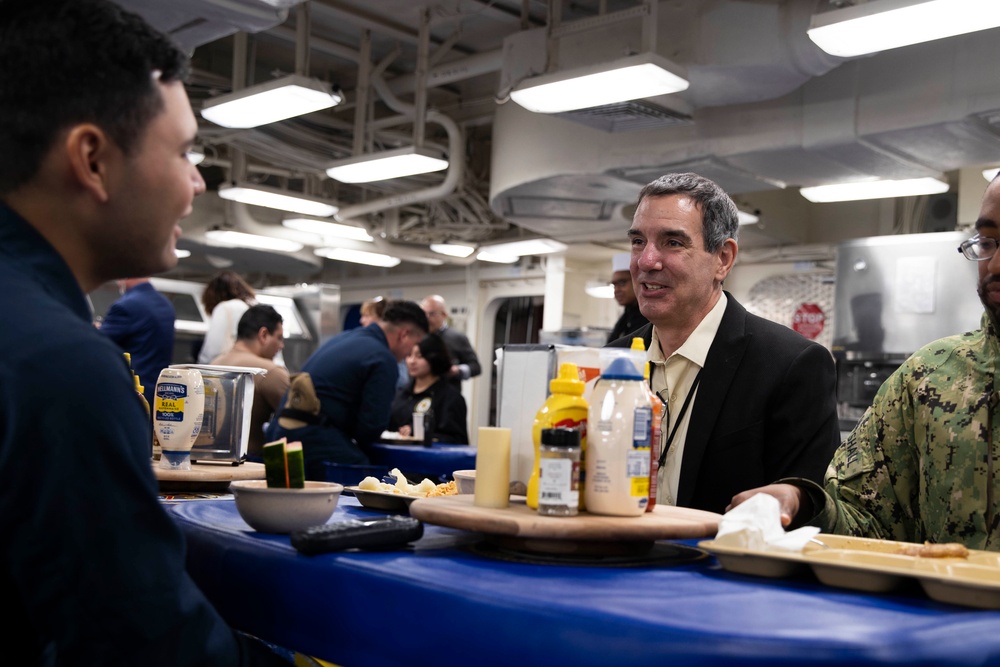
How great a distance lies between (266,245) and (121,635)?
11428 millimetres

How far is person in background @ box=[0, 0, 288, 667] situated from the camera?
1.02m

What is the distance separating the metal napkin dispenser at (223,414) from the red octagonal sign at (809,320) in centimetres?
Result: 841

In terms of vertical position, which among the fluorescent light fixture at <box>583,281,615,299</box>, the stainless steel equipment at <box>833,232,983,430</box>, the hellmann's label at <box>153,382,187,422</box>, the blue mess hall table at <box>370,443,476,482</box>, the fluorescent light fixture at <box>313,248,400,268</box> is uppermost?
the fluorescent light fixture at <box>313,248,400,268</box>

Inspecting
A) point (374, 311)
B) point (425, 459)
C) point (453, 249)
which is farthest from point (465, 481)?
point (453, 249)

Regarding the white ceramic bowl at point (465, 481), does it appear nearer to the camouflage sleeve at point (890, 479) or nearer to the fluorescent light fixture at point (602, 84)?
the camouflage sleeve at point (890, 479)

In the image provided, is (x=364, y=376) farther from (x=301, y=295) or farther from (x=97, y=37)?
(x=301, y=295)

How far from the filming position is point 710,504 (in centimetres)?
220

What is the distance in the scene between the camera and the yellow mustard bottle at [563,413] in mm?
1460

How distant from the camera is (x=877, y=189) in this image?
748cm

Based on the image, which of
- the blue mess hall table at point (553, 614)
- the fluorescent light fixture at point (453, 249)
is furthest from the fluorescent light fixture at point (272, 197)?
the blue mess hall table at point (553, 614)

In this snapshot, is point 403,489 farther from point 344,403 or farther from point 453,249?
point 453,249

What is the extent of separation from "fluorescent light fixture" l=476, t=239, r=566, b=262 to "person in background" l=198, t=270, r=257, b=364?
472cm

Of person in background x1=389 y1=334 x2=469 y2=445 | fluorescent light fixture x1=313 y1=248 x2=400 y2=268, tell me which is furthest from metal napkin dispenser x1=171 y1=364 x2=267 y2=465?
fluorescent light fixture x1=313 y1=248 x2=400 y2=268

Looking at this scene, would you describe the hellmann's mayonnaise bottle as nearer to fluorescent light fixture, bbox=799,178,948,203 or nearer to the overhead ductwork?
the overhead ductwork
